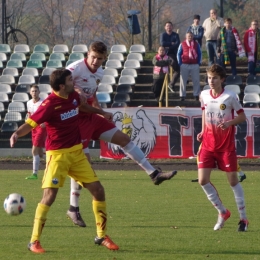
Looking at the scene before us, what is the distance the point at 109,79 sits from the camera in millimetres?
25078

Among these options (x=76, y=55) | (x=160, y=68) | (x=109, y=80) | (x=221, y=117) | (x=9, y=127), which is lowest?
(x=9, y=127)

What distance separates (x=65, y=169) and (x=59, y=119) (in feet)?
1.79

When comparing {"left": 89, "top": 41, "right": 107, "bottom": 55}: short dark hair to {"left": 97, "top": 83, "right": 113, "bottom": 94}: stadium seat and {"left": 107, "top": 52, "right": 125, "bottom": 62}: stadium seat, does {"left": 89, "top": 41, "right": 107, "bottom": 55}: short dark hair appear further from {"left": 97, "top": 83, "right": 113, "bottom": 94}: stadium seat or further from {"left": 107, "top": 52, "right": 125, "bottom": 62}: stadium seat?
{"left": 107, "top": 52, "right": 125, "bottom": 62}: stadium seat

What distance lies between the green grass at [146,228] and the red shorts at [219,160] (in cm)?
79

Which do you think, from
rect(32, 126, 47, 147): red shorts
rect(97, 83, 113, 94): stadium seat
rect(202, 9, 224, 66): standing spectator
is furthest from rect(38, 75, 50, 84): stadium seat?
rect(32, 126, 47, 147): red shorts

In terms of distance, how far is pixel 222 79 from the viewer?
9.05 meters

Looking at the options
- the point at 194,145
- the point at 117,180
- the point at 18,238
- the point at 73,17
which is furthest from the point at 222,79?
the point at 73,17

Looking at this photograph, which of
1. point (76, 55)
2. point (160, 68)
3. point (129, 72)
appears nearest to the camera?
point (160, 68)

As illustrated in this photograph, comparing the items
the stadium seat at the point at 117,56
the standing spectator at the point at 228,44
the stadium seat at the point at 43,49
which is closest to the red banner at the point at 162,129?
the standing spectator at the point at 228,44

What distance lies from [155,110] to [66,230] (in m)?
11.7

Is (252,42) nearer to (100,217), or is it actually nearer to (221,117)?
(221,117)

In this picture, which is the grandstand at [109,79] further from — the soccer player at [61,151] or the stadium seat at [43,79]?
the soccer player at [61,151]

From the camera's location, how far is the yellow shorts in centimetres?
778

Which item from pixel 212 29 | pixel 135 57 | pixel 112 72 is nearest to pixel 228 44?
pixel 212 29
